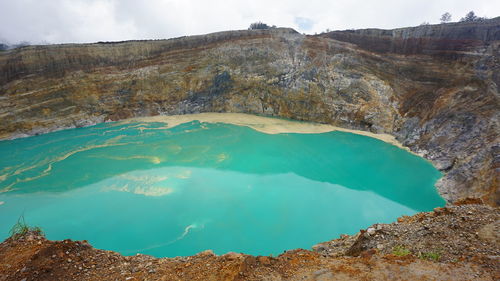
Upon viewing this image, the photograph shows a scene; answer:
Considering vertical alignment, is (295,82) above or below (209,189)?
above

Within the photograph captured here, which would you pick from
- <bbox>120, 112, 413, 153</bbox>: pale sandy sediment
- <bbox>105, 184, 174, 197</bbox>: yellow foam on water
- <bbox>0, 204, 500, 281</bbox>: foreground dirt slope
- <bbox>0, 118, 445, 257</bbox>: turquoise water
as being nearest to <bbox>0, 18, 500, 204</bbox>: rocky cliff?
<bbox>120, 112, 413, 153</bbox>: pale sandy sediment

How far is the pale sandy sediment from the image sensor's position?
15010mm

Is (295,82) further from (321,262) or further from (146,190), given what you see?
(321,262)

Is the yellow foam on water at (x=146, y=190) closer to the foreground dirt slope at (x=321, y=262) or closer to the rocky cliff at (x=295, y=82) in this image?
the foreground dirt slope at (x=321, y=262)

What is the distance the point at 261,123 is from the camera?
55.0 ft

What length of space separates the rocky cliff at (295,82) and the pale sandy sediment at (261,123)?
2.04 feet

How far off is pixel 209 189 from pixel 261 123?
904cm

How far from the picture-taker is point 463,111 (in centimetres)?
1096

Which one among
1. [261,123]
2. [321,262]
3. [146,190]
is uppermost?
[261,123]

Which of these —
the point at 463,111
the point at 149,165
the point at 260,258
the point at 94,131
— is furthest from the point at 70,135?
the point at 463,111

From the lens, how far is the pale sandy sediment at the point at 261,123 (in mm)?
15010

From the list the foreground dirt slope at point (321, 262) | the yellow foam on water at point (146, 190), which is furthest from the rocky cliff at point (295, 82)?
the yellow foam on water at point (146, 190)

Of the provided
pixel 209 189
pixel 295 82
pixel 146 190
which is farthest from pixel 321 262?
pixel 295 82

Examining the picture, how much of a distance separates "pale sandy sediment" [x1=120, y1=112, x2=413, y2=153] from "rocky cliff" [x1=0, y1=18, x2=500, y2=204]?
0.62m
